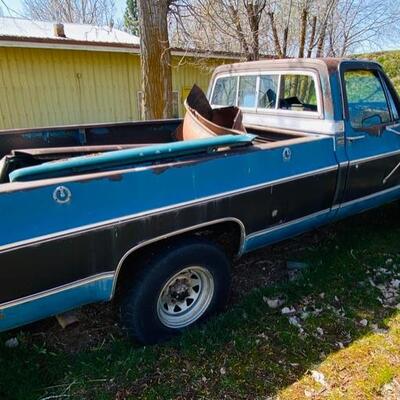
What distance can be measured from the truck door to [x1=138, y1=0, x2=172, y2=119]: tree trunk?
348 cm

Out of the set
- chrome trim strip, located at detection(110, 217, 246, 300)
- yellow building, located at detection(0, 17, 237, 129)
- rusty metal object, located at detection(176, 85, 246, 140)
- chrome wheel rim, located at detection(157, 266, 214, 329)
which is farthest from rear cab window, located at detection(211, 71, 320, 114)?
yellow building, located at detection(0, 17, 237, 129)

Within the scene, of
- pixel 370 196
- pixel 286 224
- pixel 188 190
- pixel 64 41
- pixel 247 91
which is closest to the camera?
pixel 188 190

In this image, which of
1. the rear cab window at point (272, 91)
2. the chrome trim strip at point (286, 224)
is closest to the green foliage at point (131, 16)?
the rear cab window at point (272, 91)

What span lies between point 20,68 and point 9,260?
8180mm

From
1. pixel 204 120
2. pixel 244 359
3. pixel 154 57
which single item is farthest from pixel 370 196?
pixel 154 57

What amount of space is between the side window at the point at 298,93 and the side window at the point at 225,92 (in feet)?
2.47

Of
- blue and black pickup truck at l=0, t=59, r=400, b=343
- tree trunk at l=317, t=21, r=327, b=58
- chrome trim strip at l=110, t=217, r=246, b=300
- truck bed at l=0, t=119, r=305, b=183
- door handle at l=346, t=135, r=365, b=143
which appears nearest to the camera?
blue and black pickup truck at l=0, t=59, r=400, b=343

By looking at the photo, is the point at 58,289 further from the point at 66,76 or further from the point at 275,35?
the point at 275,35

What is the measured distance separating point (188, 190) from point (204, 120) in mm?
1050

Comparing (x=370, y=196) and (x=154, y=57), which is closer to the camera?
(x=370, y=196)

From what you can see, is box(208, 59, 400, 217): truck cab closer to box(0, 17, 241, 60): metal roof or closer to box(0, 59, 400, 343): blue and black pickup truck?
box(0, 59, 400, 343): blue and black pickup truck

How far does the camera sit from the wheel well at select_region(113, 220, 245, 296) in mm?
2512

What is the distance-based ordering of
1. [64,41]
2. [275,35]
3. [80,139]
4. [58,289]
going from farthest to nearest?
[275,35]
[64,41]
[80,139]
[58,289]

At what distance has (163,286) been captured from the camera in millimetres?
2539
